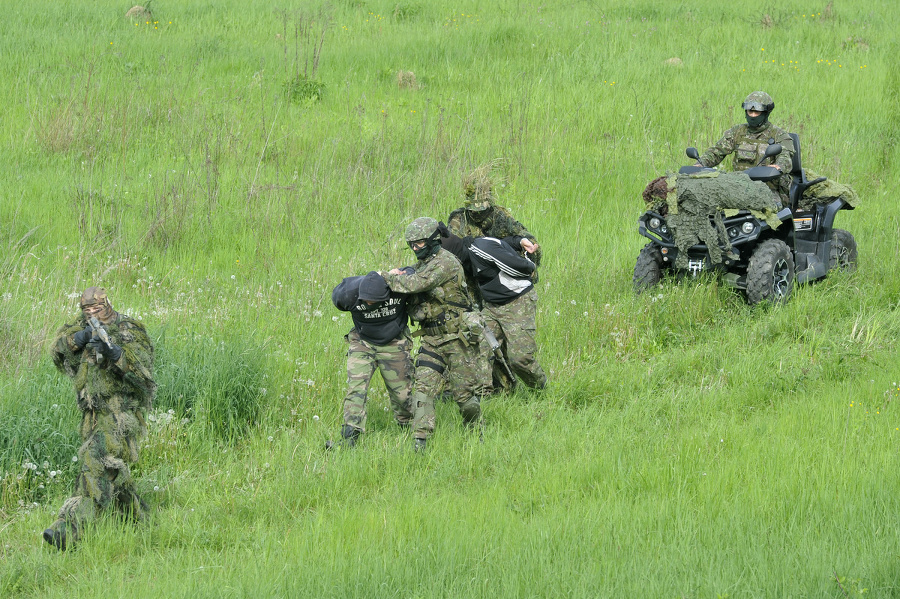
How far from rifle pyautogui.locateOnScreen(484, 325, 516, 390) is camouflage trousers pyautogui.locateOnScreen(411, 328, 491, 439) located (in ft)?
0.39

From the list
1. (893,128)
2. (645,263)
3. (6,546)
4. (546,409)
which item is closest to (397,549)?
(6,546)

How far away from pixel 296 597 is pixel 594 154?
10.8 m

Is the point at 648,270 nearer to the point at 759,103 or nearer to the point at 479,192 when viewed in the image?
the point at 759,103

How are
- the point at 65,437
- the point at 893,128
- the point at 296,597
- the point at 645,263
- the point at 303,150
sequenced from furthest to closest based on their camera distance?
the point at 893,128 → the point at 303,150 → the point at 645,263 → the point at 65,437 → the point at 296,597

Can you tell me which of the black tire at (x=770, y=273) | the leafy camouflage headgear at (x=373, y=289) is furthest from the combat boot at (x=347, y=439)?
the black tire at (x=770, y=273)

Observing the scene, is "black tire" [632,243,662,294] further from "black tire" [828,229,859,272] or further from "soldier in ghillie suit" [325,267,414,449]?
"soldier in ghillie suit" [325,267,414,449]

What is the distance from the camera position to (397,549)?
18.5ft

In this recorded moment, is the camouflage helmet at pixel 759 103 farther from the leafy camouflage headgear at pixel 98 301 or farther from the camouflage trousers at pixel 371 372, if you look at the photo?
the leafy camouflage headgear at pixel 98 301

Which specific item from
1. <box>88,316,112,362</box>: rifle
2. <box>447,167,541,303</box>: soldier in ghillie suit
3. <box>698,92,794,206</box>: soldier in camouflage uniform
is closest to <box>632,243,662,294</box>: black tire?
<box>698,92,794,206</box>: soldier in camouflage uniform

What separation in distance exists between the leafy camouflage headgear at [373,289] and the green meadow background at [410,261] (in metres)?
1.08

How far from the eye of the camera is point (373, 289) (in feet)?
24.0

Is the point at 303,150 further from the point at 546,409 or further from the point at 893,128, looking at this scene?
the point at 893,128

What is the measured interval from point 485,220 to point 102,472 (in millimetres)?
3849

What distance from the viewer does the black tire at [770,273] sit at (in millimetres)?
10195
